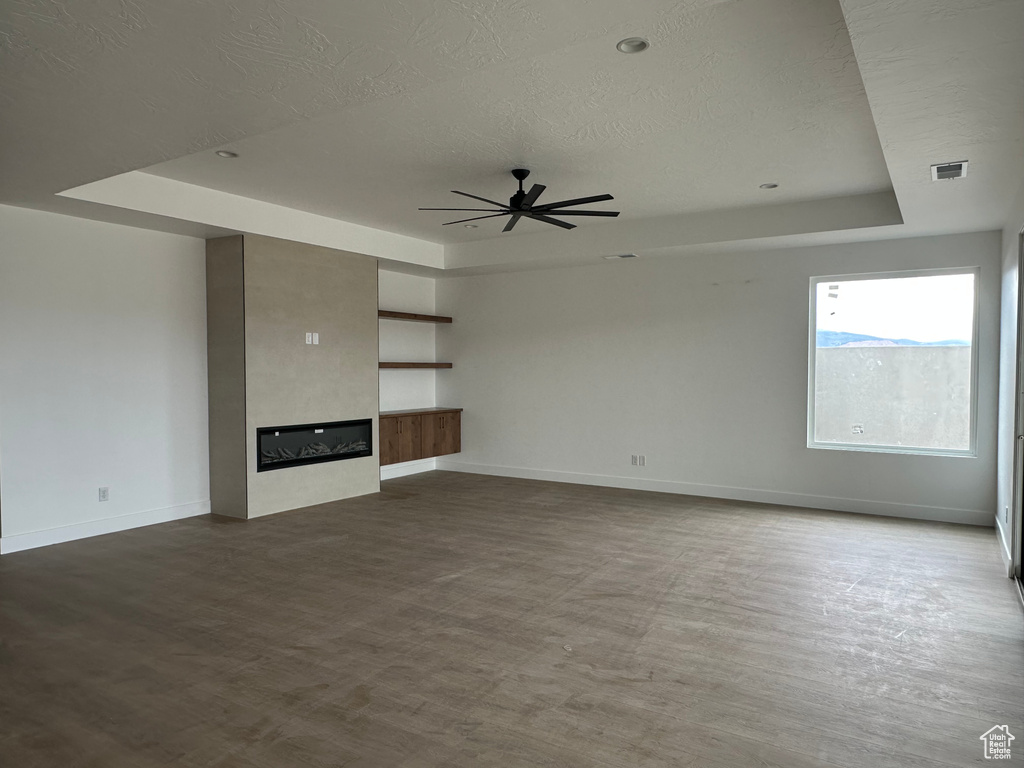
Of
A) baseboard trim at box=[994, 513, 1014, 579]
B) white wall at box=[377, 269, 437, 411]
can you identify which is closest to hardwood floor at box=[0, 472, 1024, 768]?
baseboard trim at box=[994, 513, 1014, 579]

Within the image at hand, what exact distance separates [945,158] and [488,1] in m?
2.90

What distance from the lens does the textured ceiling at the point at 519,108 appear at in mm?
2211

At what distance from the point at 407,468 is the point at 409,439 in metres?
0.62

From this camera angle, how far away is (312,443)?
6410 mm

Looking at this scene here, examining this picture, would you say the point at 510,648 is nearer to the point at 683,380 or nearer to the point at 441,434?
the point at 683,380

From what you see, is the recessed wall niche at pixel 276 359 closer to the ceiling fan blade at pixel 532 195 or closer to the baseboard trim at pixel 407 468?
the baseboard trim at pixel 407 468

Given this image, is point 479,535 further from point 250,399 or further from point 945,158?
point 945,158

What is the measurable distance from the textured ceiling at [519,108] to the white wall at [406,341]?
2.07m

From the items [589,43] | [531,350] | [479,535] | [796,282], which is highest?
[589,43]

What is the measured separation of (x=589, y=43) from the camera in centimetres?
287

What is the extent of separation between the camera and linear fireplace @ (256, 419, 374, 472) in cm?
599

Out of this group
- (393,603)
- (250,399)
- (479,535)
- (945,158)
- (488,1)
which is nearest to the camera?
(488,1)

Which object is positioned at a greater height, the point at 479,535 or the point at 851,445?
the point at 851,445

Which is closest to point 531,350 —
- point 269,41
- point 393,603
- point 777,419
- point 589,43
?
point 777,419
